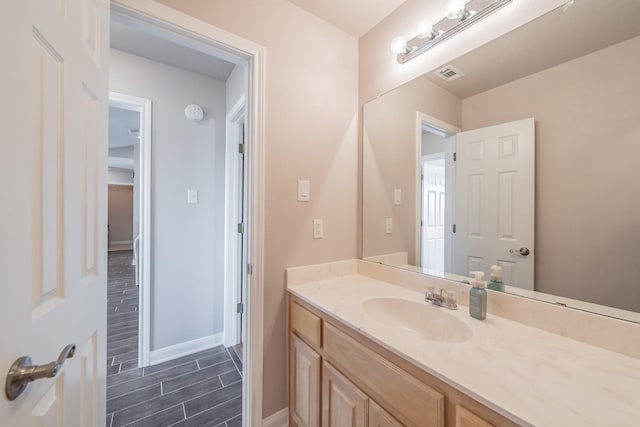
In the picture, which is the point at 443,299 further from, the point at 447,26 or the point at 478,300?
the point at 447,26

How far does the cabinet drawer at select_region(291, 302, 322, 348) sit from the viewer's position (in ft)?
3.86

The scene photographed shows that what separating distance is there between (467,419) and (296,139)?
1.38m

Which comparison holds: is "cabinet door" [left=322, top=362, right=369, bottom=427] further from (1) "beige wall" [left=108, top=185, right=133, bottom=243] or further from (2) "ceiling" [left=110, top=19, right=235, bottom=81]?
(1) "beige wall" [left=108, top=185, right=133, bottom=243]

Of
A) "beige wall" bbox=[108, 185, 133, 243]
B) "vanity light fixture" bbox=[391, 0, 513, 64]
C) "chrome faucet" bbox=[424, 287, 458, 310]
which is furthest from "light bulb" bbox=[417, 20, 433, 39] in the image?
"beige wall" bbox=[108, 185, 133, 243]

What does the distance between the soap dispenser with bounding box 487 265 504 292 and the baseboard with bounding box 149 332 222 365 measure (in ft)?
7.59

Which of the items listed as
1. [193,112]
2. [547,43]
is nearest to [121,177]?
[193,112]

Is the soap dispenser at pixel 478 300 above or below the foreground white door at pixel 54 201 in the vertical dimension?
below

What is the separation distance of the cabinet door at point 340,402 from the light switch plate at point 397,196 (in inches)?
40.0

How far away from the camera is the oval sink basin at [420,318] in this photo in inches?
40.4

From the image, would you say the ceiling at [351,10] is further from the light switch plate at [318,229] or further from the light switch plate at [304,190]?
the light switch plate at [318,229]

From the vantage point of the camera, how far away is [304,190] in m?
1.52

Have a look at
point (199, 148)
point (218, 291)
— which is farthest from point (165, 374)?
point (199, 148)

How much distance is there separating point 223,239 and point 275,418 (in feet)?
4.95

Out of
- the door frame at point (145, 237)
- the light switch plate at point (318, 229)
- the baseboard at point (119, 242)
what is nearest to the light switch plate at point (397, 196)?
the light switch plate at point (318, 229)
